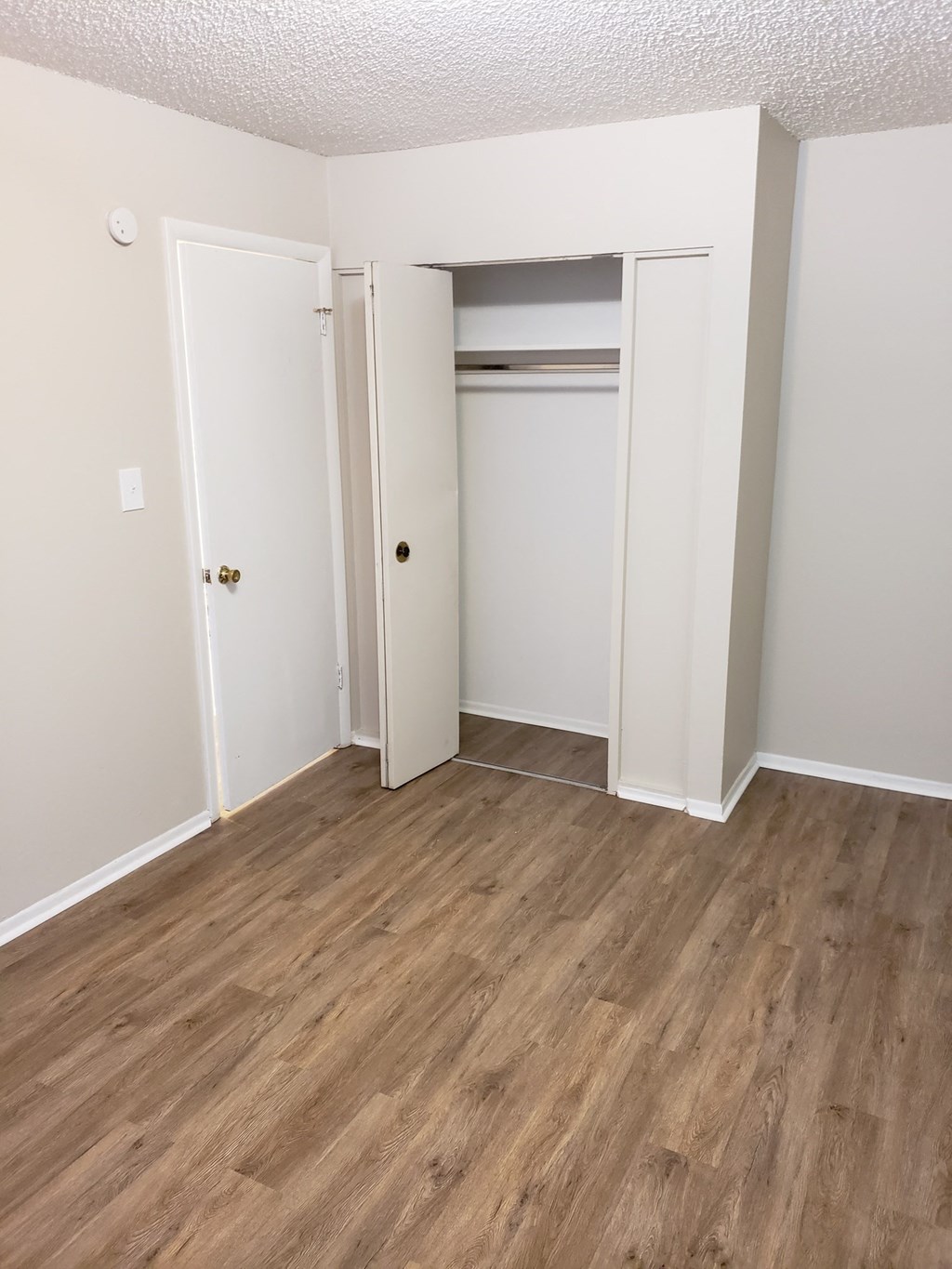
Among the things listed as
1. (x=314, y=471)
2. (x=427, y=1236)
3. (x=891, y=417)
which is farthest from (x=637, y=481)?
(x=427, y=1236)

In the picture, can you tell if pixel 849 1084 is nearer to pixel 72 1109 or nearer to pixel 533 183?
pixel 72 1109

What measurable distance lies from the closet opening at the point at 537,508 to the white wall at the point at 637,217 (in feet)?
1.41

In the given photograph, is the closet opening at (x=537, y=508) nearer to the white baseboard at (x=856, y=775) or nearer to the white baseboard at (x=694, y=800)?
the white baseboard at (x=694, y=800)

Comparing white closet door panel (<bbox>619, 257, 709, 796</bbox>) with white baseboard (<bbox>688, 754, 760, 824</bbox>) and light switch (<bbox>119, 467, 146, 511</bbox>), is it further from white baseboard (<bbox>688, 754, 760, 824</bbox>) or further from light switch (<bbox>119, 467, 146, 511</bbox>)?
light switch (<bbox>119, 467, 146, 511</bbox>)

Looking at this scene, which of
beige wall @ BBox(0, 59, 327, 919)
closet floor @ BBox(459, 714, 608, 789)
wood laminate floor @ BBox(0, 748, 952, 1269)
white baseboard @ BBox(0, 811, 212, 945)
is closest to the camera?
wood laminate floor @ BBox(0, 748, 952, 1269)

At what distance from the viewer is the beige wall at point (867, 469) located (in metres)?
3.42

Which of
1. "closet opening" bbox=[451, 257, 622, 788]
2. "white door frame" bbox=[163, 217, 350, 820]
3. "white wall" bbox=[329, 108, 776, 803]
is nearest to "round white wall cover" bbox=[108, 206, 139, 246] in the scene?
"white door frame" bbox=[163, 217, 350, 820]

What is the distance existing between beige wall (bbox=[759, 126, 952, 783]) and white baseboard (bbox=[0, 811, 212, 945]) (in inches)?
91.2

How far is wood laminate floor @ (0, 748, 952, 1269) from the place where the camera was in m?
1.91

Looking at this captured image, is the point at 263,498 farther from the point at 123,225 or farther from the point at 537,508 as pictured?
the point at 537,508

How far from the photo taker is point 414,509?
3734 mm

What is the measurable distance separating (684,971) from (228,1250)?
1378 mm

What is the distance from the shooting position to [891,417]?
11.7ft

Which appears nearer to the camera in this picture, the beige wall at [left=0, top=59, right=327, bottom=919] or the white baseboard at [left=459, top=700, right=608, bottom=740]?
the beige wall at [left=0, top=59, right=327, bottom=919]
